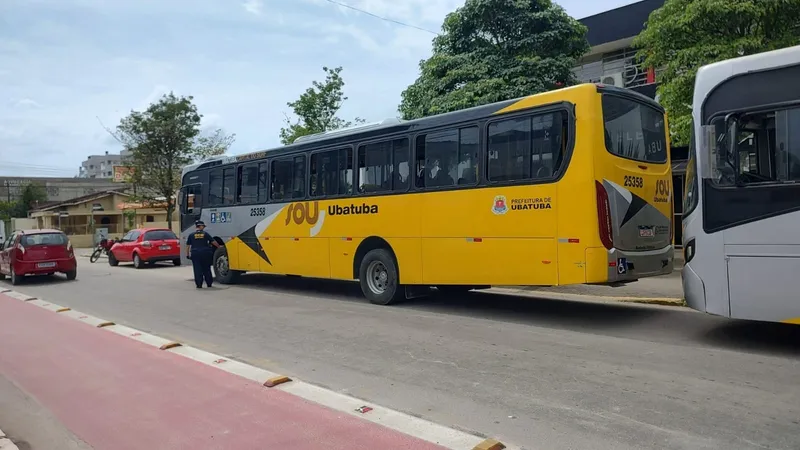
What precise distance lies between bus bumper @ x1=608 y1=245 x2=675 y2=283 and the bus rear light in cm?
17

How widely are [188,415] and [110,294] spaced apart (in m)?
10.8

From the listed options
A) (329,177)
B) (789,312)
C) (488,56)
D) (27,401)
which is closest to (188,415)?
(27,401)

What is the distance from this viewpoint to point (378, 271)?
1145 cm

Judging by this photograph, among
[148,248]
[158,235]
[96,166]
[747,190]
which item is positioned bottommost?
[148,248]

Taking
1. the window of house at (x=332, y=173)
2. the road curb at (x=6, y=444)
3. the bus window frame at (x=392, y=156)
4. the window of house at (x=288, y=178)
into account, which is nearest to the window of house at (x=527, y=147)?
the bus window frame at (x=392, y=156)

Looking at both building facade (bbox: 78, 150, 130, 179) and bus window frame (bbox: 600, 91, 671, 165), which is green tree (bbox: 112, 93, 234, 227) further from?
building facade (bbox: 78, 150, 130, 179)

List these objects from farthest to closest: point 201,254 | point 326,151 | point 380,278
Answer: point 201,254, point 326,151, point 380,278

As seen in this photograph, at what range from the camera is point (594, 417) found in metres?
4.89

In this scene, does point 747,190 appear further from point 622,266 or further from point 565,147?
point 565,147

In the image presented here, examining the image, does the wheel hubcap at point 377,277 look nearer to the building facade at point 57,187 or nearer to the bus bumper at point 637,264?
the bus bumper at point 637,264

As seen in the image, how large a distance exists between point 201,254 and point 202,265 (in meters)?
0.28

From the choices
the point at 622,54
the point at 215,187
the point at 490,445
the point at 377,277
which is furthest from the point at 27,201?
the point at 490,445

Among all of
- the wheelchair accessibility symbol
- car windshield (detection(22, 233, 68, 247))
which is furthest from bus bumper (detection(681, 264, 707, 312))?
car windshield (detection(22, 233, 68, 247))

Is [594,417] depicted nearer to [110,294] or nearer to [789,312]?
[789,312]
